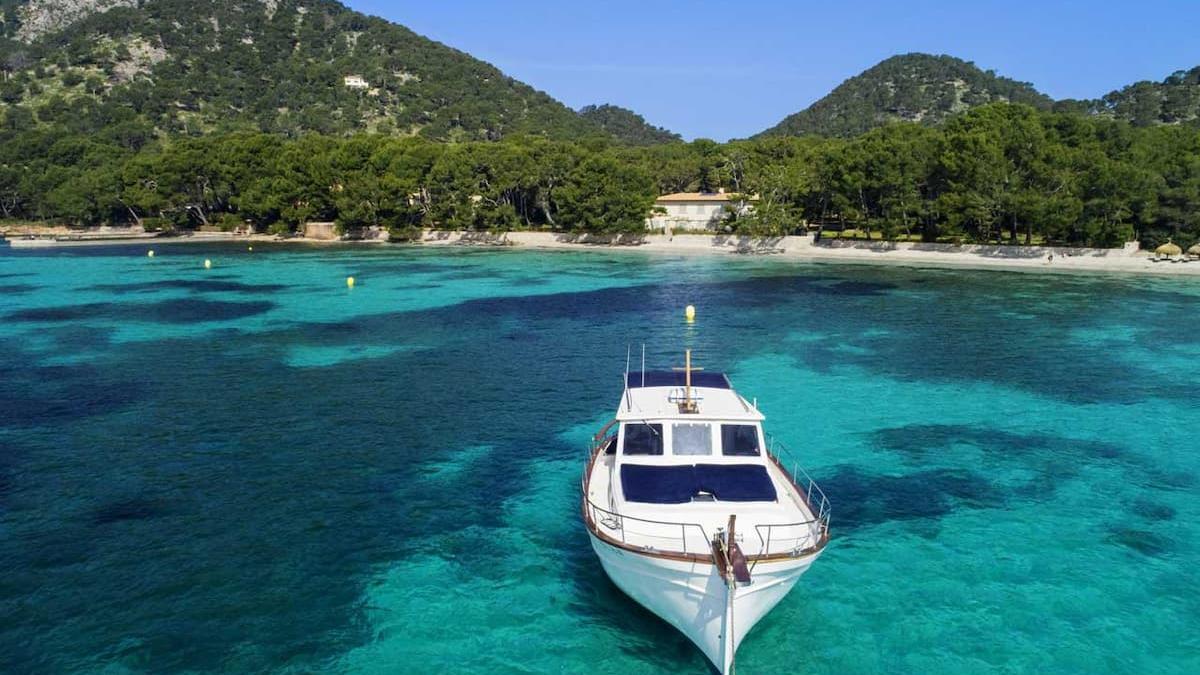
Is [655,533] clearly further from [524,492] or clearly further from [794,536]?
[524,492]

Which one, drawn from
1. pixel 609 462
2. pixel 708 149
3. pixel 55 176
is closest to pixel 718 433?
pixel 609 462

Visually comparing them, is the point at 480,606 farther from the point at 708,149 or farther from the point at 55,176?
the point at 55,176

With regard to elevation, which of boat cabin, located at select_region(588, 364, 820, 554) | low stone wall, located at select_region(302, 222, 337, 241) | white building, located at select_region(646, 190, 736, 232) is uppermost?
white building, located at select_region(646, 190, 736, 232)

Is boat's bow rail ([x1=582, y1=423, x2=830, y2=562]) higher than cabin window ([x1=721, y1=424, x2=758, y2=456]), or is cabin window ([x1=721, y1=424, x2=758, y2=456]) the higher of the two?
cabin window ([x1=721, y1=424, x2=758, y2=456])

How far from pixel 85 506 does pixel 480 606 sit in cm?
1303

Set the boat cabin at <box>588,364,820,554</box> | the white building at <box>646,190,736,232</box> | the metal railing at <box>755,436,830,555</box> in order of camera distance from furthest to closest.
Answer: the white building at <box>646,190,736,232</box>
the boat cabin at <box>588,364,820,554</box>
the metal railing at <box>755,436,830,555</box>

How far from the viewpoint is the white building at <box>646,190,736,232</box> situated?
121688 mm

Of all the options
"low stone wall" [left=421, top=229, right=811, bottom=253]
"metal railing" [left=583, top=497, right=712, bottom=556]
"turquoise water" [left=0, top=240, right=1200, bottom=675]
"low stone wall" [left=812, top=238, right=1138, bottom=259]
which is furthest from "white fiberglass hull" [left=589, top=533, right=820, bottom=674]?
"low stone wall" [left=421, top=229, right=811, bottom=253]

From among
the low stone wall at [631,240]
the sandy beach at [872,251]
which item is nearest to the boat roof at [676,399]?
the sandy beach at [872,251]

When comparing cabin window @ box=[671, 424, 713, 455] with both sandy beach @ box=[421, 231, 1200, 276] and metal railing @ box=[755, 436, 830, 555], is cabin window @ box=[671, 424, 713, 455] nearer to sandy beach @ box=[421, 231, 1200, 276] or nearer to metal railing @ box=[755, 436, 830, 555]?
metal railing @ box=[755, 436, 830, 555]

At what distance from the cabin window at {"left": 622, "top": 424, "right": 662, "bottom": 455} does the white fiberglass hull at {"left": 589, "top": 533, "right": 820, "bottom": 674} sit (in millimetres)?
3702

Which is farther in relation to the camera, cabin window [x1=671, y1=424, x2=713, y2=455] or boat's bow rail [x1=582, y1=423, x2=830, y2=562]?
cabin window [x1=671, y1=424, x2=713, y2=455]

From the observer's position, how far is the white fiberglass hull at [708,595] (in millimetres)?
13422

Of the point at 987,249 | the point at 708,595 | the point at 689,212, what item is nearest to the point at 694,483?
the point at 708,595
